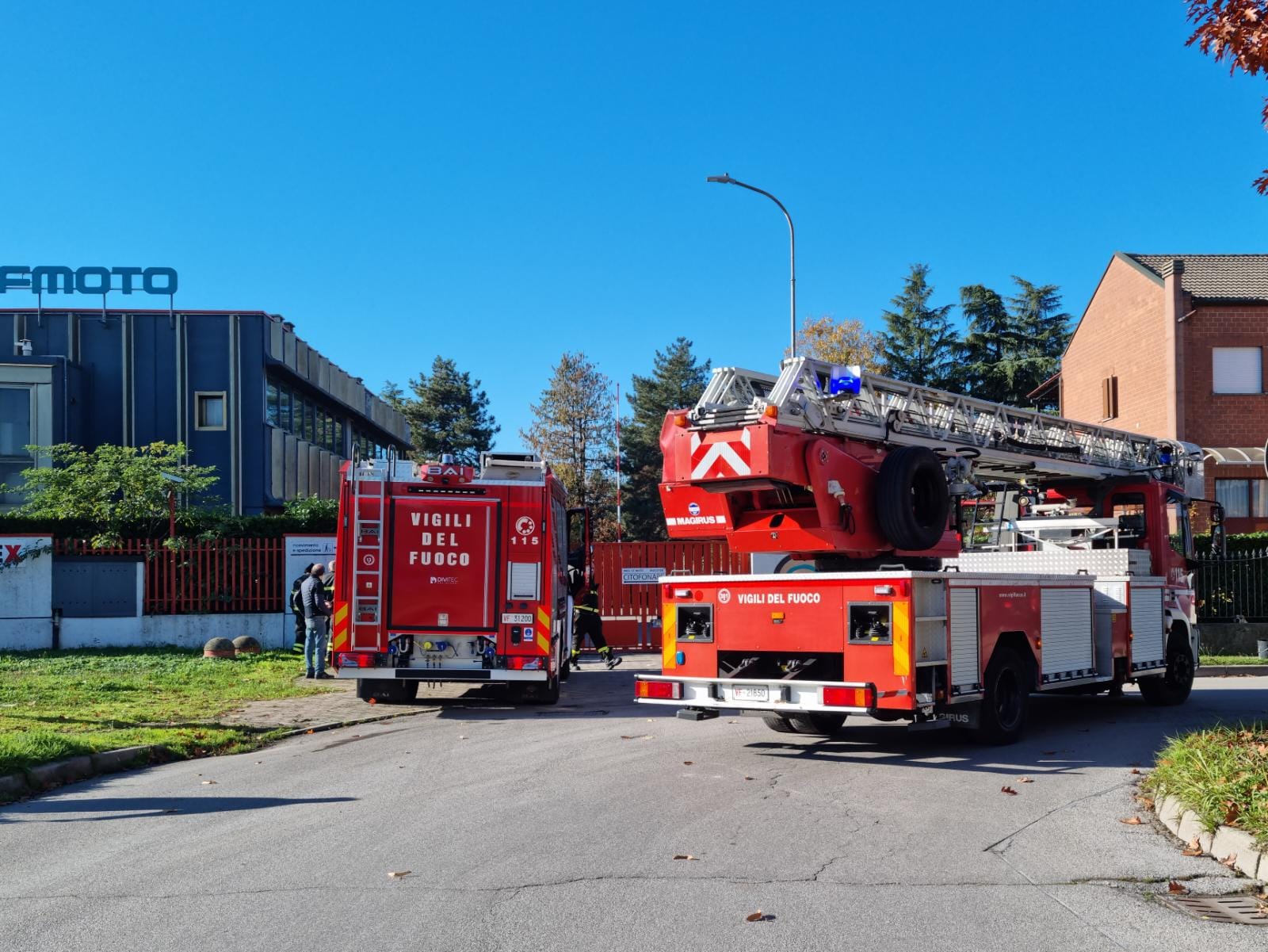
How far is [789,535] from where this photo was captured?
35.9 ft

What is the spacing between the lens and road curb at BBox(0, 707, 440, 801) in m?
8.95

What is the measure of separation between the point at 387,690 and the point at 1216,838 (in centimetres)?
1041

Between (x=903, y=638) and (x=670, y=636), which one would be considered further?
(x=670, y=636)

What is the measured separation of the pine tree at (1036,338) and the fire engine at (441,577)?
152 ft

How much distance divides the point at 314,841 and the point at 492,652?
22.6 ft

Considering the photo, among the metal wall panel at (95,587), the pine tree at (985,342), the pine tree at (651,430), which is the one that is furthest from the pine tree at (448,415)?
the metal wall panel at (95,587)

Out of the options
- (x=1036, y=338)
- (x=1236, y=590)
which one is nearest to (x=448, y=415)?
(x=1036, y=338)

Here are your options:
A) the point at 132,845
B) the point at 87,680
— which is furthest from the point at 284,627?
the point at 132,845

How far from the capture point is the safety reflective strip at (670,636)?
445 inches

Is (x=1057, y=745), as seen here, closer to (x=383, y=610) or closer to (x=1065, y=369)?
(x=383, y=610)

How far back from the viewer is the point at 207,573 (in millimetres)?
22844

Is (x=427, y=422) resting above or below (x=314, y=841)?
above

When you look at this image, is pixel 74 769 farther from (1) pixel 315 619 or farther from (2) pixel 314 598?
(1) pixel 315 619

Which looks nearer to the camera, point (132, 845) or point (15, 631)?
point (132, 845)
